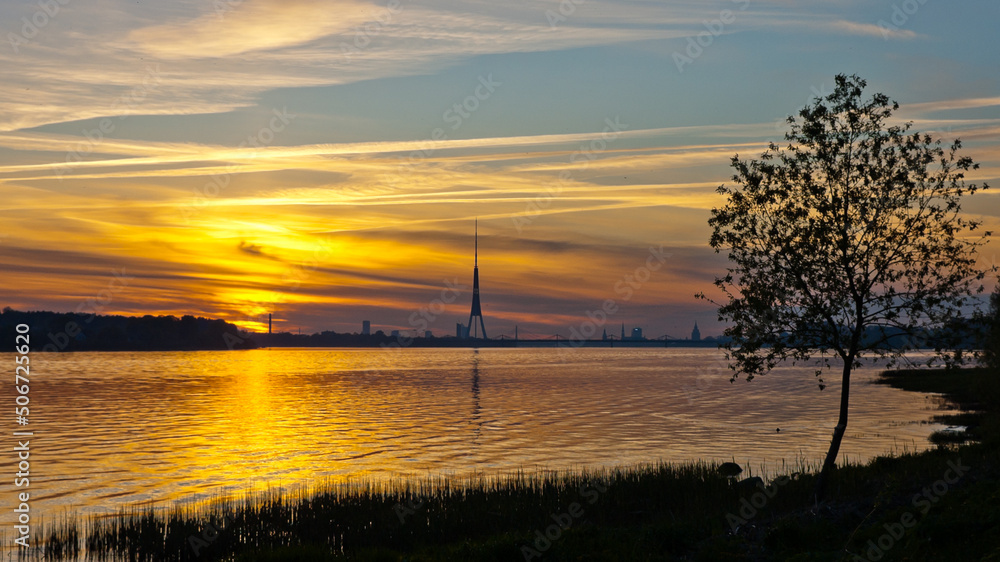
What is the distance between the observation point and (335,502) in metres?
34.6

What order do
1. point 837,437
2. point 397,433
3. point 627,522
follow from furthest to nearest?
1. point 397,433
2. point 627,522
3. point 837,437

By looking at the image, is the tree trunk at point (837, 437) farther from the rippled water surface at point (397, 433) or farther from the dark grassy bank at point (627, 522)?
the rippled water surface at point (397, 433)

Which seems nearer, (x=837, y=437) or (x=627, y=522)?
(x=837, y=437)

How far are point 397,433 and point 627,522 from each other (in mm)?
45534

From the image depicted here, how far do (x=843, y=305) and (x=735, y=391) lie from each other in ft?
362

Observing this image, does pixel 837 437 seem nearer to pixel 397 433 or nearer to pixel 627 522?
pixel 627 522

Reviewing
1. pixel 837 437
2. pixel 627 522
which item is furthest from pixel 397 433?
pixel 837 437

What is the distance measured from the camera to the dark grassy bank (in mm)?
23625

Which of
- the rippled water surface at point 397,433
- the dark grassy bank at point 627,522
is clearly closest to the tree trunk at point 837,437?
the dark grassy bank at point 627,522

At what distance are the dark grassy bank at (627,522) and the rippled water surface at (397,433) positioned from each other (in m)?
12.2

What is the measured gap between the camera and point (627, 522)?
32.7 m

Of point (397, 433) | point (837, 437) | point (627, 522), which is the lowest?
point (397, 433)

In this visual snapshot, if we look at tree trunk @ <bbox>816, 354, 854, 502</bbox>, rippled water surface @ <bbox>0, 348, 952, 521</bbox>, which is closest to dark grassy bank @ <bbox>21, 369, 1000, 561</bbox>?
tree trunk @ <bbox>816, 354, 854, 502</bbox>

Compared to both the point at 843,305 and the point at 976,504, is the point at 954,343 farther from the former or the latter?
the point at 976,504
